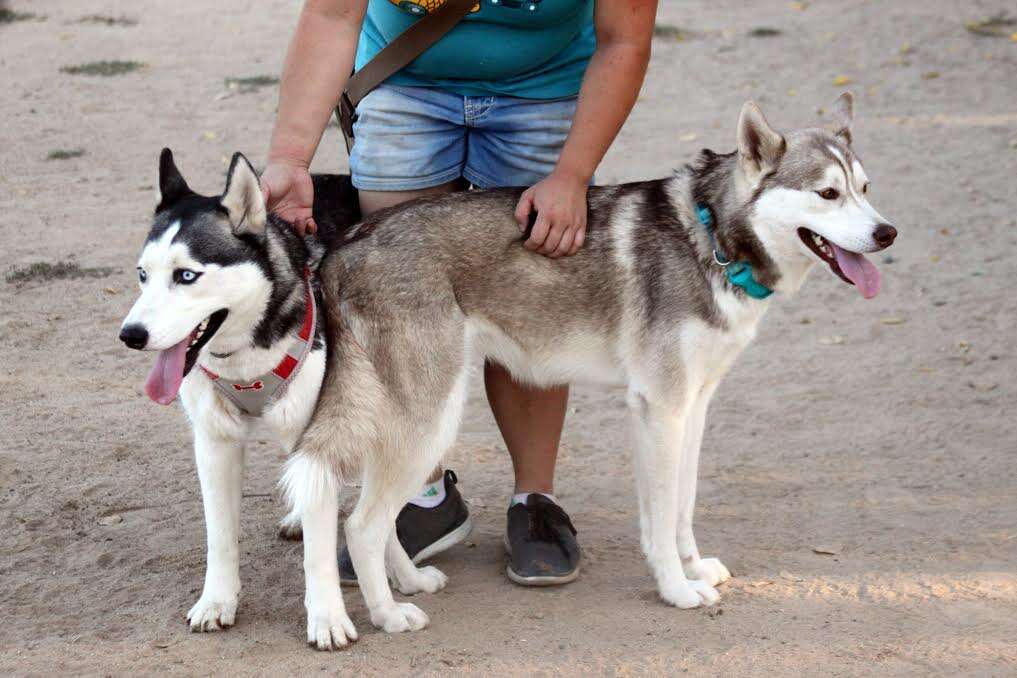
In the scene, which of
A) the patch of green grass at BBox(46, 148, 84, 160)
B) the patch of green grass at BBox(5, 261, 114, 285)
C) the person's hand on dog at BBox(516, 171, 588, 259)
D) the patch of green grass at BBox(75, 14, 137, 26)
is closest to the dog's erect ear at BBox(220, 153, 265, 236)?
the person's hand on dog at BBox(516, 171, 588, 259)

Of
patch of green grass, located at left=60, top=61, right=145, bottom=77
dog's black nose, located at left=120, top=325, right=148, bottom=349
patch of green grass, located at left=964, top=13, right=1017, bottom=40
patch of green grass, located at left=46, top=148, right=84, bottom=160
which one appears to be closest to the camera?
dog's black nose, located at left=120, top=325, right=148, bottom=349

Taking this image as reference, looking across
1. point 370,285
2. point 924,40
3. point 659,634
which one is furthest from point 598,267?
point 924,40

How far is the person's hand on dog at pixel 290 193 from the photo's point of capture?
373 cm

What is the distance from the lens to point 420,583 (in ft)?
13.0

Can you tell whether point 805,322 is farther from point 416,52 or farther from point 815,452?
point 416,52

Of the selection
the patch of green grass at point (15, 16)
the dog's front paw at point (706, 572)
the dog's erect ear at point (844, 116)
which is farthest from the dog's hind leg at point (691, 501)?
the patch of green grass at point (15, 16)

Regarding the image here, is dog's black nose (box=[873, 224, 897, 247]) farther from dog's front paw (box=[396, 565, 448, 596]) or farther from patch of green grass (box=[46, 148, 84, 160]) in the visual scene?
patch of green grass (box=[46, 148, 84, 160])

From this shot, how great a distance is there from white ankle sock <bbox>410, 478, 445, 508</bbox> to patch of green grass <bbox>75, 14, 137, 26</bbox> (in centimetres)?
1007

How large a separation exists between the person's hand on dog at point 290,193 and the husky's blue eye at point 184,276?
22.2 inches

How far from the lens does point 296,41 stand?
3.86 m

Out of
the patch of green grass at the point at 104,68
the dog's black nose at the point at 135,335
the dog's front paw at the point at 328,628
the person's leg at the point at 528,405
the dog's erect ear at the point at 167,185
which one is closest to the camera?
the dog's black nose at the point at 135,335

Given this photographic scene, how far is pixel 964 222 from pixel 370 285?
5.34 meters

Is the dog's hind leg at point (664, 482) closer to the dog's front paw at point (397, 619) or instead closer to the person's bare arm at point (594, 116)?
the person's bare arm at point (594, 116)

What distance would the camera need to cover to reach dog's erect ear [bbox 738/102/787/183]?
362cm
